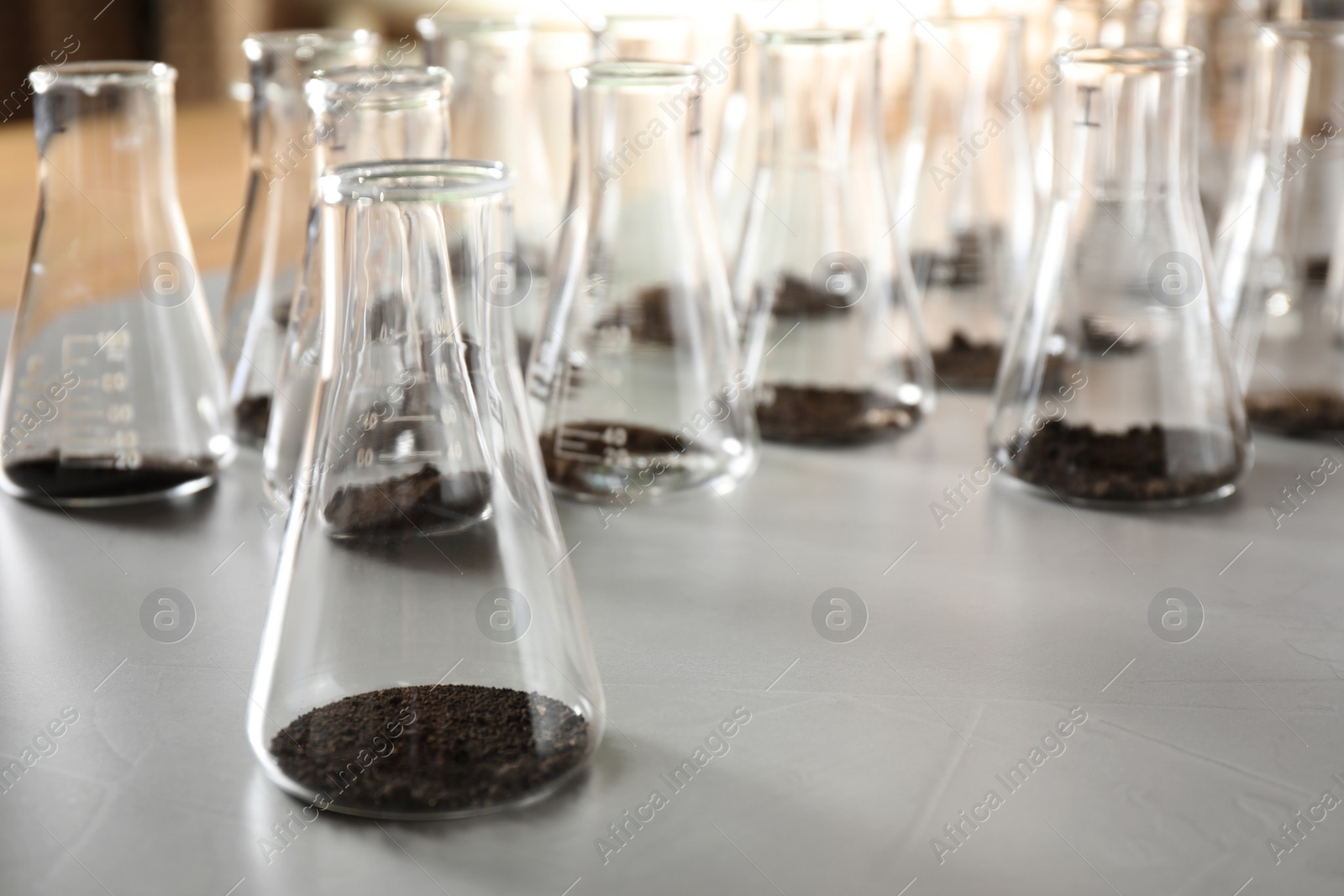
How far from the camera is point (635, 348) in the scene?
3.03ft

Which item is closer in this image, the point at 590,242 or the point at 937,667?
the point at 937,667

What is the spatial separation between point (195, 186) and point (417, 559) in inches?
72.1

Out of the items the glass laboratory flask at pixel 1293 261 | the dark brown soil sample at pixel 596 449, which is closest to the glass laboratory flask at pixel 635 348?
the dark brown soil sample at pixel 596 449

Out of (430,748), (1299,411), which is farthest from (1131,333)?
(430,748)

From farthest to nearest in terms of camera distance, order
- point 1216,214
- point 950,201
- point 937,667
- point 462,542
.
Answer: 1. point 1216,214
2. point 950,201
3. point 937,667
4. point 462,542

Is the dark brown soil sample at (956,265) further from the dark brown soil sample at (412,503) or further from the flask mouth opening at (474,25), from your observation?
the dark brown soil sample at (412,503)

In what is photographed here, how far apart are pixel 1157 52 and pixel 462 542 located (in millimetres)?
567

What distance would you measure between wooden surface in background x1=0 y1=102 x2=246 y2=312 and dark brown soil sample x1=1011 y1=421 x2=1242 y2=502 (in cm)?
97

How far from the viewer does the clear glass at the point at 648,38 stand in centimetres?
110

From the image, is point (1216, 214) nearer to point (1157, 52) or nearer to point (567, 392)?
point (1157, 52)

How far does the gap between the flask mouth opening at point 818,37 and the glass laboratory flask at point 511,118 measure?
27cm

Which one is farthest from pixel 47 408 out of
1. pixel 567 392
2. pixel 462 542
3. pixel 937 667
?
pixel 937 667

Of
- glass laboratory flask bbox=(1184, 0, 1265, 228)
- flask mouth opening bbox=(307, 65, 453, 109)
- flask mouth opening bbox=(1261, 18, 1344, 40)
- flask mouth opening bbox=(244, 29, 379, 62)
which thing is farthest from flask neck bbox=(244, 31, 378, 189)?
glass laboratory flask bbox=(1184, 0, 1265, 228)

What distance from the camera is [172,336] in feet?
3.03
